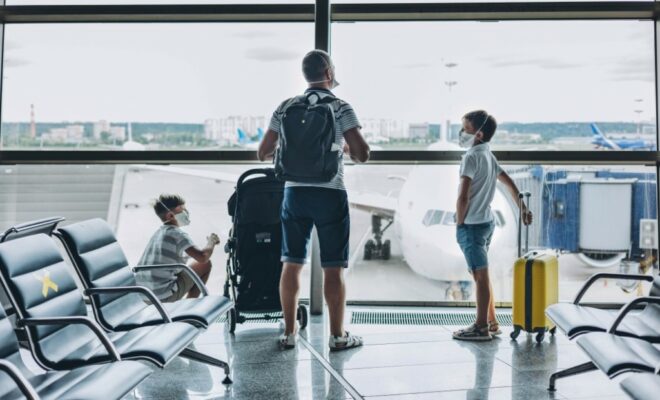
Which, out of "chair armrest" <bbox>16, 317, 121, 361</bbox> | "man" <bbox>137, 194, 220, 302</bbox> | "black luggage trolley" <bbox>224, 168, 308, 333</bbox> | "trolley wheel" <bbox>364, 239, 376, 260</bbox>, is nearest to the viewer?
"chair armrest" <bbox>16, 317, 121, 361</bbox>

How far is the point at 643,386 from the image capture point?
212 cm

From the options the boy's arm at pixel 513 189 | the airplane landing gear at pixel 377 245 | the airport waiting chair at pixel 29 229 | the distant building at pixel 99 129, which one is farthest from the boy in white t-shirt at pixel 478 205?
the distant building at pixel 99 129

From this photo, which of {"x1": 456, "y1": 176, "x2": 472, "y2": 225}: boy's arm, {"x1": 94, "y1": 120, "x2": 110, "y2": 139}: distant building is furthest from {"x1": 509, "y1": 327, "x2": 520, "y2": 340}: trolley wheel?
{"x1": 94, "y1": 120, "x2": 110, "y2": 139}: distant building

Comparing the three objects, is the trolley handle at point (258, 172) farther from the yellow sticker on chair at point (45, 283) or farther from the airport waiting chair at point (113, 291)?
the yellow sticker on chair at point (45, 283)

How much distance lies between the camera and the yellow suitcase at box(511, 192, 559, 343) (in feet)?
13.7

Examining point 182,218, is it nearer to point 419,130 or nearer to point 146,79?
point 146,79

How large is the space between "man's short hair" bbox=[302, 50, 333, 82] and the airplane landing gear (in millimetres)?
1913

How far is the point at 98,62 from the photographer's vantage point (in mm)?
5148

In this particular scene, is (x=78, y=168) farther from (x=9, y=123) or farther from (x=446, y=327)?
(x=446, y=327)

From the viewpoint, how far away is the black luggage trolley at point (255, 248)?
4.36 meters

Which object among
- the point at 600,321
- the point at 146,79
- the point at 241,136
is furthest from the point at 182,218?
the point at 600,321

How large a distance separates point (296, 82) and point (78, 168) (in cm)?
168

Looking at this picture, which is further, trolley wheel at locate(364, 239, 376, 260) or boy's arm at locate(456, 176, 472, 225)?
trolley wheel at locate(364, 239, 376, 260)

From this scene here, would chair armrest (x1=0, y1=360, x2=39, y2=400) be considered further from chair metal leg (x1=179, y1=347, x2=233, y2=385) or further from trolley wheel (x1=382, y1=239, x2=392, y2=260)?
trolley wheel (x1=382, y1=239, x2=392, y2=260)
